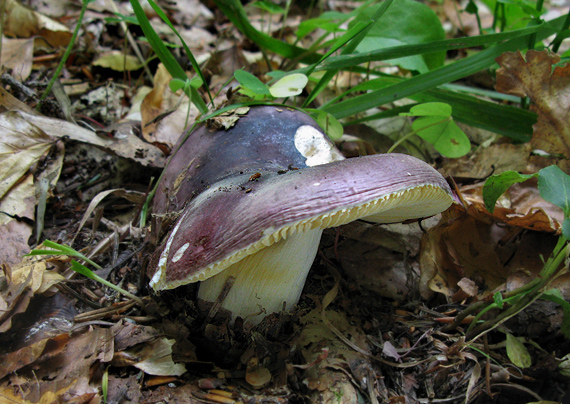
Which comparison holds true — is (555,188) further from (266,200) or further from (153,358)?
(153,358)

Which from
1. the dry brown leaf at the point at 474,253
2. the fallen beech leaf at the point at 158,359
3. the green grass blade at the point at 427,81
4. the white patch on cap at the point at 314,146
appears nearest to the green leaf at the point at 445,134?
the green grass blade at the point at 427,81

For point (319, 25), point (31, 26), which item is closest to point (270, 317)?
point (319, 25)

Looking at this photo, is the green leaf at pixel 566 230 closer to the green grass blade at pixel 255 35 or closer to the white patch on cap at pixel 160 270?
the white patch on cap at pixel 160 270

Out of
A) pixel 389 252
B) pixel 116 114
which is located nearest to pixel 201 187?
Result: pixel 389 252

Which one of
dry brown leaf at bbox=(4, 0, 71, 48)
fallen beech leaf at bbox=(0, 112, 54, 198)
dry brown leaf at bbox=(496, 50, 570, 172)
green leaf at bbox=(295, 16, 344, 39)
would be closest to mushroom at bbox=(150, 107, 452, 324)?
fallen beech leaf at bbox=(0, 112, 54, 198)

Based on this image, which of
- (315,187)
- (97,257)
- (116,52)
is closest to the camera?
(315,187)

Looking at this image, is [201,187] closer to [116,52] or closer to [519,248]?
[519,248]
